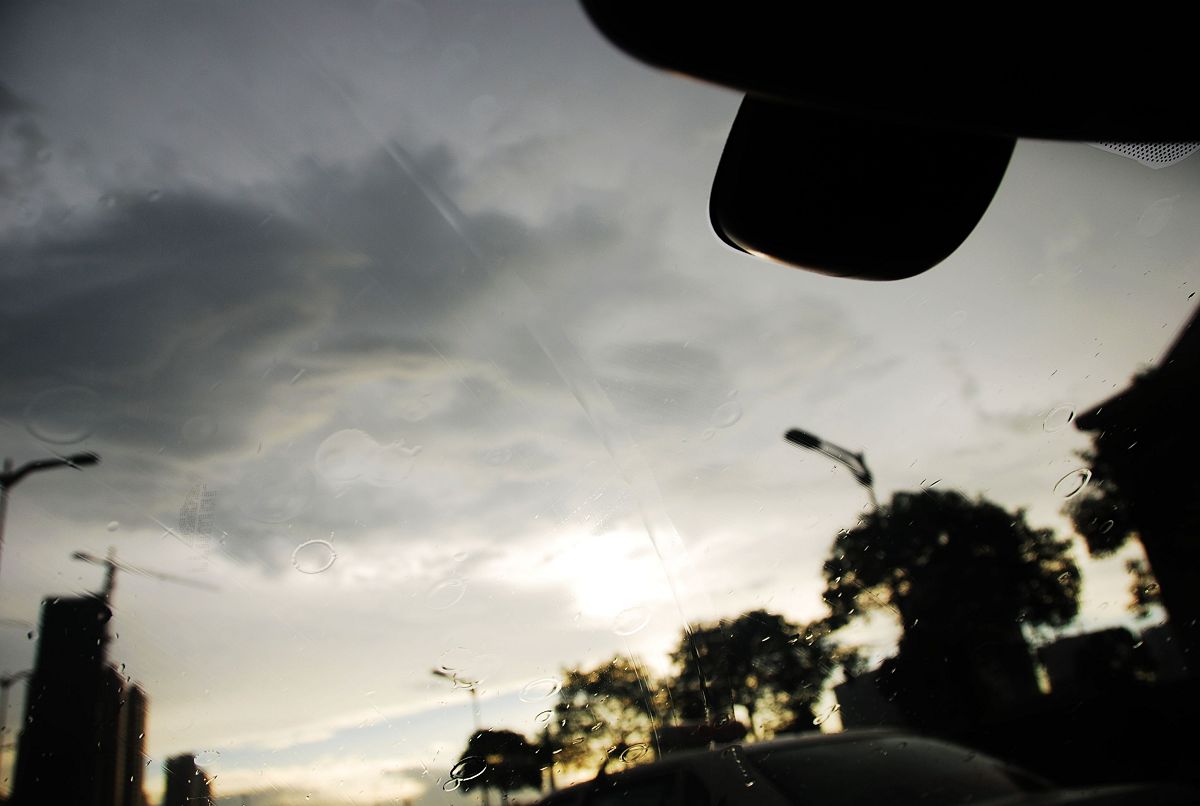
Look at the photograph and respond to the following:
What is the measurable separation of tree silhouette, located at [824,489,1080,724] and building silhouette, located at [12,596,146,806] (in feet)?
8.91

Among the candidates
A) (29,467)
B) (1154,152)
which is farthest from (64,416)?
(1154,152)

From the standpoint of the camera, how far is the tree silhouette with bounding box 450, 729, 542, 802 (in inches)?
100

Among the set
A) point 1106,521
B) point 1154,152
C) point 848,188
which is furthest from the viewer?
point 1106,521

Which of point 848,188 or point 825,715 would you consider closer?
point 848,188

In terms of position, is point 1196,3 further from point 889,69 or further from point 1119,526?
point 1119,526

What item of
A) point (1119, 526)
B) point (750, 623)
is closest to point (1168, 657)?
point (1119, 526)

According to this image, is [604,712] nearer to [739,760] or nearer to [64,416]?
[739,760]

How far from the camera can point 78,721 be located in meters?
2.58

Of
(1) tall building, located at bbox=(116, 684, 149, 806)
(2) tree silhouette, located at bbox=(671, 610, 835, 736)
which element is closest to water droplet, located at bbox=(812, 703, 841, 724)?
(2) tree silhouette, located at bbox=(671, 610, 835, 736)

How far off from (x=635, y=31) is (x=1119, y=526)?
341 cm

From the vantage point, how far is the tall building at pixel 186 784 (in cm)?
250

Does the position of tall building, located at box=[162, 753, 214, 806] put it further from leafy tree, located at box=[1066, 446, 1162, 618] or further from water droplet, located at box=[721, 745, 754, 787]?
leafy tree, located at box=[1066, 446, 1162, 618]

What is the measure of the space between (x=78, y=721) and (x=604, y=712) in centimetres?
182

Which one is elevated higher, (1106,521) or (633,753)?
(1106,521)
